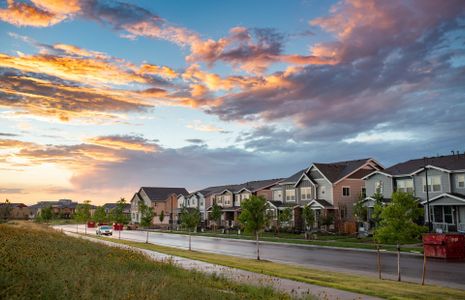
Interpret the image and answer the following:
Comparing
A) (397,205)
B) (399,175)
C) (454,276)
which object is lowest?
(454,276)

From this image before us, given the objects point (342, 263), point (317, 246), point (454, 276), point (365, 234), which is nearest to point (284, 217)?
point (365, 234)

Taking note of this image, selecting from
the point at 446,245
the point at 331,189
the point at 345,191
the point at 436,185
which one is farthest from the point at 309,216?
the point at 446,245

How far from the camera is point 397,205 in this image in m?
27.3

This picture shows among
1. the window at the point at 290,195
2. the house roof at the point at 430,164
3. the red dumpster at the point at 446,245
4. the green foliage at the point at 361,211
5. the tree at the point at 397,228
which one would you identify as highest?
the house roof at the point at 430,164

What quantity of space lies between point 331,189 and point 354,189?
380cm

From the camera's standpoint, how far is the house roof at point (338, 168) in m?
64.9

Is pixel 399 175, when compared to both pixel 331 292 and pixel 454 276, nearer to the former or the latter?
pixel 454 276

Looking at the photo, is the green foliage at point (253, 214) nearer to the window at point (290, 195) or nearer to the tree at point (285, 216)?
the tree at point (285, 216)

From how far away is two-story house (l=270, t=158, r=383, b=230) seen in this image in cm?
6353

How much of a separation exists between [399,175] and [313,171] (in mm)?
15683

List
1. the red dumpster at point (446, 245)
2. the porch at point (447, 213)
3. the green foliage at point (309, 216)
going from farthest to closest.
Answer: the green foliage at point (309, 216) < the porch at point (447, 213) < the red dumpster at point (446, 245)

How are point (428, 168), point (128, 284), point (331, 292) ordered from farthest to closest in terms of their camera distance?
point (428, 168) < point (331, 292) < point (128, 284)

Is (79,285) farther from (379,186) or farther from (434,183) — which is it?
(379,186)

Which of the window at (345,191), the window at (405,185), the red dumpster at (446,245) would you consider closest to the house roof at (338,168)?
the window at (345,191)
